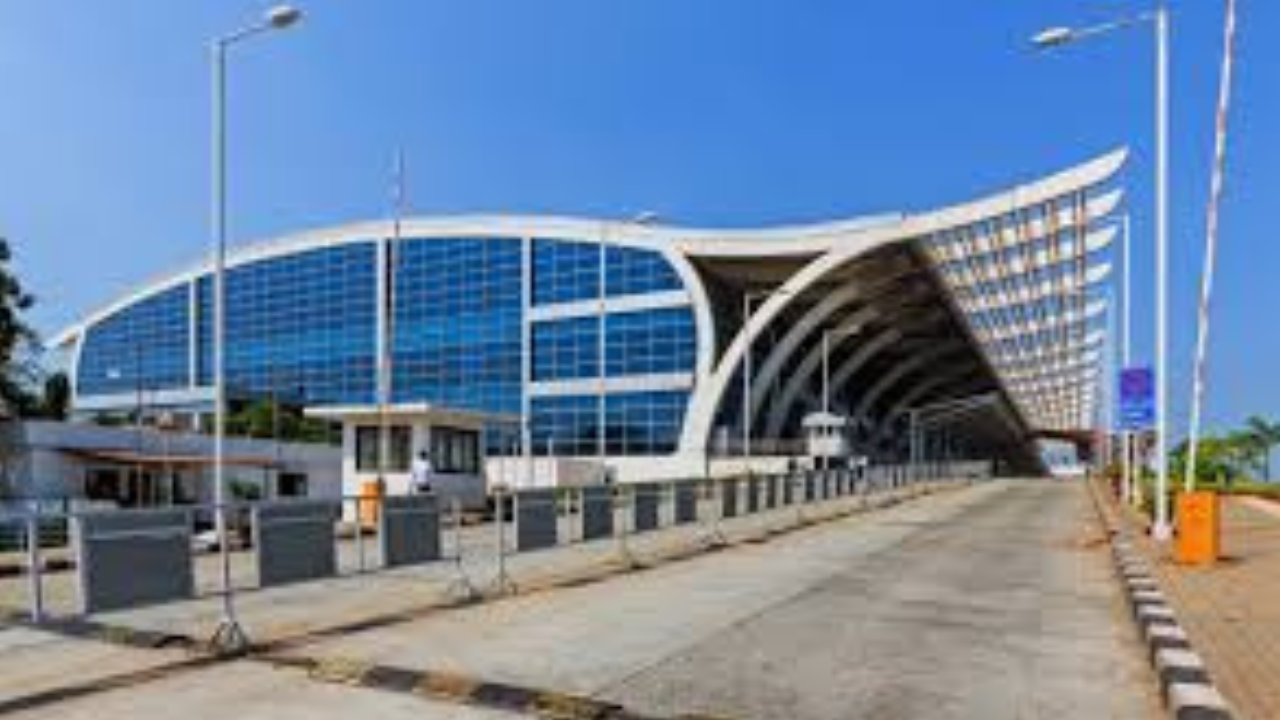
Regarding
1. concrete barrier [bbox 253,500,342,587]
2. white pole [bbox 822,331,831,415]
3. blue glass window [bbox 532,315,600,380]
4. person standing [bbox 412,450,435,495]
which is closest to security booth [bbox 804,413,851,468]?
white pole [bbox 822,331,831,415]

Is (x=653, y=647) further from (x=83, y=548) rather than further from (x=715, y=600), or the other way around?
(x=83, y=548)

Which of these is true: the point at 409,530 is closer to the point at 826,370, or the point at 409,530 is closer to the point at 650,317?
the point at 650,317

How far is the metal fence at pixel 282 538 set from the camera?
1273 cm

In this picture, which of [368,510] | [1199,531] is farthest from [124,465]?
[1199,531]

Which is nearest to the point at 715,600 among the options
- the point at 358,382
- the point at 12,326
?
the point at 12,326

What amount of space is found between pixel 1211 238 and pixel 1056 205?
4104 cm

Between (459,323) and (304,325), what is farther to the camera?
(304,325)

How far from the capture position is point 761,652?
10.5 metres

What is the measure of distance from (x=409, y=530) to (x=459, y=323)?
6824cm

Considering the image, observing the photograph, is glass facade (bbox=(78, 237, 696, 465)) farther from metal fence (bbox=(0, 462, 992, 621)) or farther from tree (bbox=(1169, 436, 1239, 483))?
metal fence (bbox=(0, 462, 992, 621))

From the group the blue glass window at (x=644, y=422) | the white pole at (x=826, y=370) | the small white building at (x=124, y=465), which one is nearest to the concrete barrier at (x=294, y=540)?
the small white building at (x=124, y=465)

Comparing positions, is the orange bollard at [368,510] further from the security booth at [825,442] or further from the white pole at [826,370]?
the white pole at [826,370]

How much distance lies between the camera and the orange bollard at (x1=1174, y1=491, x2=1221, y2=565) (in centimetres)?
1859

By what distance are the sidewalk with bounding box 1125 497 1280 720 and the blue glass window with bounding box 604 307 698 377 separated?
2077 inches
